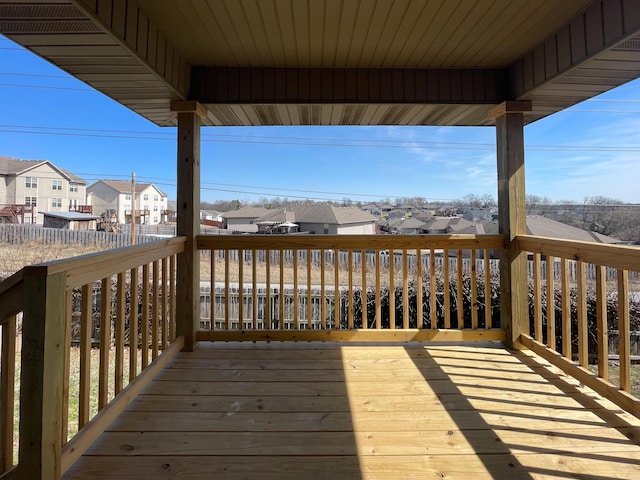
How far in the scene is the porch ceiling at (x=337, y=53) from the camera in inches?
72.8

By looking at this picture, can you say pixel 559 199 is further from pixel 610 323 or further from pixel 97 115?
pixel 97 115

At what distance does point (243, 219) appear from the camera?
327 cm

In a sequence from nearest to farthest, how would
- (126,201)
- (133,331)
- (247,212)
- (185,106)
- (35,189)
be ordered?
1. (133,331)
2. (185,106)
3. (247,212)
4. (126,201)
5. (35,189)

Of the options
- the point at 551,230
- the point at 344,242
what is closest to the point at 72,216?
the point at 344,242

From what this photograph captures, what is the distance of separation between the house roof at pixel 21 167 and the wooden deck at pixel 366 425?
5.12 m

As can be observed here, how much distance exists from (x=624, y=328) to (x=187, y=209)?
9.61ft

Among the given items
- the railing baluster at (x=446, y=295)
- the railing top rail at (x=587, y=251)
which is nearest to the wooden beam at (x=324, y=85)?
the railing top rail at (x=587, y=251)

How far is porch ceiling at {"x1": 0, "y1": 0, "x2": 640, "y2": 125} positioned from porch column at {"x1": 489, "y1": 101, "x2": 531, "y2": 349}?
17cm

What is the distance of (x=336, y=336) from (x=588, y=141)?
548 centimetres

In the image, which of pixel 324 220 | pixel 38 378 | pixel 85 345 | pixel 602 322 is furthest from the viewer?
pixel 324 220

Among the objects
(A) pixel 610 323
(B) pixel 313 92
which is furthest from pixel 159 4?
(A) pixel 610 323

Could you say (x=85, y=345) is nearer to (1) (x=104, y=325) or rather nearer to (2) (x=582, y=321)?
(1) (x=104, y=325)

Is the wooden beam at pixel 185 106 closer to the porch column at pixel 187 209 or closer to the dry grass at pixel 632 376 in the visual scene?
the porch column at pixel 187 209

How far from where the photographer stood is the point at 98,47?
186 cm
